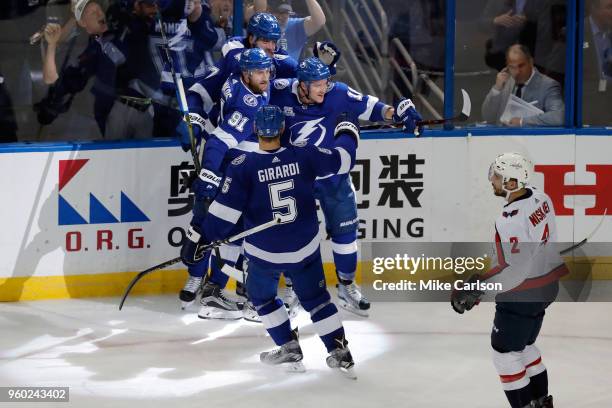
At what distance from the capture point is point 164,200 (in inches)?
272

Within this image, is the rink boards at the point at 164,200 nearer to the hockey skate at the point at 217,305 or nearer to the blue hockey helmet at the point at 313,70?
the hockey skate at the point at 217,305

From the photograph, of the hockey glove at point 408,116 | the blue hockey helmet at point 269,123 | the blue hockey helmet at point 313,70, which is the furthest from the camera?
the hockey glove at point 408,116

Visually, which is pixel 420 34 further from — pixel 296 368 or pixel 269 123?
pixel 296 368

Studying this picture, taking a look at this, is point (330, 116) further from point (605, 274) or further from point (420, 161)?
point (605, 274)

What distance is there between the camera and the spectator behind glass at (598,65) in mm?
7246

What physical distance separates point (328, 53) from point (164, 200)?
1.21 metres

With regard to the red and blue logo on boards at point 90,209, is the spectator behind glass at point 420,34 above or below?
above

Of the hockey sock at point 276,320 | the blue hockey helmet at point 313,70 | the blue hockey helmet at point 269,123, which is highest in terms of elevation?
the blue hockey helmet at point 313,70

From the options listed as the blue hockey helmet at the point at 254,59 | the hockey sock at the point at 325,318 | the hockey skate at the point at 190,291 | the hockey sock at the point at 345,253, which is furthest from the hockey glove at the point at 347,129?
the hockey skate at the point at 190,291

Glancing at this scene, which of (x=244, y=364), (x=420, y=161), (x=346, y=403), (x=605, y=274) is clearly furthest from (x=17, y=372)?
(x=605, y=274)

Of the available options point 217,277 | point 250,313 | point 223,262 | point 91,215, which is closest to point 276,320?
point 250,313

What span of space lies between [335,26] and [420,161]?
90 cm

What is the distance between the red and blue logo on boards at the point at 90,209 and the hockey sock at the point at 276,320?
5.18 feet

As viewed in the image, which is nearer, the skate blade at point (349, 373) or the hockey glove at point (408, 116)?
the skate blade at point (349, 373)
